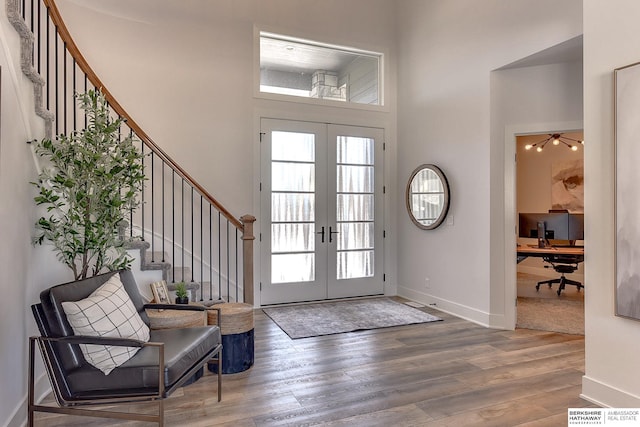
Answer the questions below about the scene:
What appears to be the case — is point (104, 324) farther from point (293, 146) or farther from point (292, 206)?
point (293, 146)

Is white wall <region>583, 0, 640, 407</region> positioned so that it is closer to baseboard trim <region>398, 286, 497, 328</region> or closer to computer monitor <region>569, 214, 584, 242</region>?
baseboard trim <region>398, 286, 497, 328</region>

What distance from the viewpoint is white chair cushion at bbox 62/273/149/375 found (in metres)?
2.21

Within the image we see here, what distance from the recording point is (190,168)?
5.03 m

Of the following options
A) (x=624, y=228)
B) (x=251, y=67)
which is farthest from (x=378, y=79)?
(x=624, y=228)

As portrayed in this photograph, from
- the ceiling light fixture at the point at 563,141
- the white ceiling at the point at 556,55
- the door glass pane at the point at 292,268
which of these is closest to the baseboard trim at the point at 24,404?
the door glass pane at the point at 292,268

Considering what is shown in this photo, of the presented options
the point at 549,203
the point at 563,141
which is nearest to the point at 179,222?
the point at 549,203

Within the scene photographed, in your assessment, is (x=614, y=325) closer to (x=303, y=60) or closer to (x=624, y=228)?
(x=624, y=228)

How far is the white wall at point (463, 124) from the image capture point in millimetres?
4215

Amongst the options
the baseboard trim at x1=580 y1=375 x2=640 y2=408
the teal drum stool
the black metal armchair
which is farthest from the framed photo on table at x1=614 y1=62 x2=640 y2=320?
the black metal armchair

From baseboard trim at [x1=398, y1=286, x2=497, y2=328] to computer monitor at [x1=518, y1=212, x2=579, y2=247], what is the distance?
222 cm

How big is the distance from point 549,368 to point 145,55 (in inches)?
212

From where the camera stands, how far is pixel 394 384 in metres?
3.02

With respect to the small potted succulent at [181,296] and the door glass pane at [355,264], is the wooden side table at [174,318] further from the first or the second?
the door glass pane at [355,264]

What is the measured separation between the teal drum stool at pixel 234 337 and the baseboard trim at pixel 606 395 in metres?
2.53
